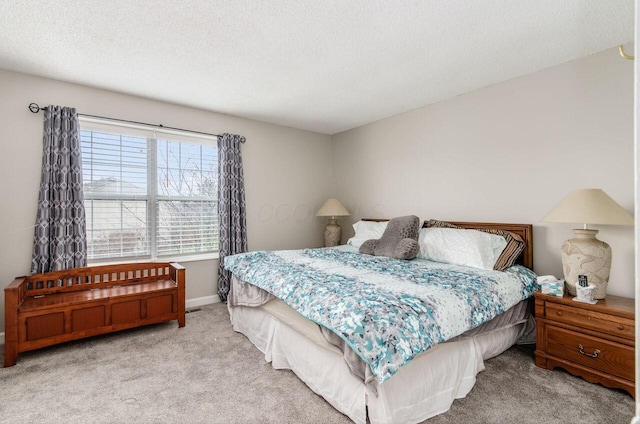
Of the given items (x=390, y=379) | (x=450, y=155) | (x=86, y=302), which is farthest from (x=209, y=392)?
(x=450, y=155)

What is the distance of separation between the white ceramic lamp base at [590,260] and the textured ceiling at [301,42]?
154 cm

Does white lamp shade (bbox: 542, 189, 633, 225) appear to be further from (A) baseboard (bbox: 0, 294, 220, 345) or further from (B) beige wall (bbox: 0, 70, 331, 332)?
(A) baseboard (bbox: 0, 294, 220, 345)

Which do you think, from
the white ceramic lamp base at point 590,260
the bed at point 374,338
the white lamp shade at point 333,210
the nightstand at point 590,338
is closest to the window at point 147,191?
the bed at point 374,338

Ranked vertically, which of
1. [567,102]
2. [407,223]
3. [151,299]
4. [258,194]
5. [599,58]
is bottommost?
[151,299]

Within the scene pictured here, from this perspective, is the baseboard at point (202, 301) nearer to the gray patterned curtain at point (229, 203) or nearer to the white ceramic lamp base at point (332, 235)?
the gray patterned curtain at point (229, 203)

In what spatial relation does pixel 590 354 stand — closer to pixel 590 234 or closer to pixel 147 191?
pixel 590 234

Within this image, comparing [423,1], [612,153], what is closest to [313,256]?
[423,1]

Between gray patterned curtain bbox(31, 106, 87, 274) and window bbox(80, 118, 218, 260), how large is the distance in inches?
6.6

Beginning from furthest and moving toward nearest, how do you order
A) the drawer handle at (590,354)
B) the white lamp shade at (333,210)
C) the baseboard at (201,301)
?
the white lamp shade at (333,210) → the baseboard at (201,301) → the drawer handle at (590,354)

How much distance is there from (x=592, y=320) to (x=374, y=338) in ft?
5.66

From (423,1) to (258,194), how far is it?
314 centimetres

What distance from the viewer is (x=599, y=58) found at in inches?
99.5

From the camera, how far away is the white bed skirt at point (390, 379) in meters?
1.69

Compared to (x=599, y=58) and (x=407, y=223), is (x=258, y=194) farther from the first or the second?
(x=599, y=58)
